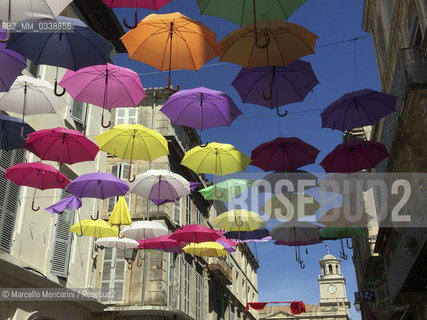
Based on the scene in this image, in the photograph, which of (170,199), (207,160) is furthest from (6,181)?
(207,160)

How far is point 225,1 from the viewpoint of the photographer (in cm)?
634

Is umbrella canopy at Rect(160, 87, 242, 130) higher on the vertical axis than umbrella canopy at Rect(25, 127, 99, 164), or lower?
higher

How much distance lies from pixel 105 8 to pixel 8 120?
8257 millimetres

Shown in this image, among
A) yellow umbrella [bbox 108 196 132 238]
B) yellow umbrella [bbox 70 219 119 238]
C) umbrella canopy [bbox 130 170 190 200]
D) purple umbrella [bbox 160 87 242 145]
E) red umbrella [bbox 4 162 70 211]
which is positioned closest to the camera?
purple umbrella [bbox 160 87 242 145]

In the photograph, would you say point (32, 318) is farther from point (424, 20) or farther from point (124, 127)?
point (424, 20)

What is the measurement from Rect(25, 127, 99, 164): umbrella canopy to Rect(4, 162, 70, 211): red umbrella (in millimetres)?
460

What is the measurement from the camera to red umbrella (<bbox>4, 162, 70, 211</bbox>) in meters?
9.19

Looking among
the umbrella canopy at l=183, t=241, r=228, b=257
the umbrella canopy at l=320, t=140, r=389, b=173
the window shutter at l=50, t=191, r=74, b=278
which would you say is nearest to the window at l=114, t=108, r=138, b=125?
the window shutter at l=50, t=191, r=74, b=278

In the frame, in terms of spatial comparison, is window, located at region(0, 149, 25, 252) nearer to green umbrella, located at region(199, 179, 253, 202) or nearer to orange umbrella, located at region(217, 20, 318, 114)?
green umbrella, located at region(199, 179, 253, 202)

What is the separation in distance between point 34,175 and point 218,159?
4070mm

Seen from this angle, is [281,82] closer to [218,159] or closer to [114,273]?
[218,159]

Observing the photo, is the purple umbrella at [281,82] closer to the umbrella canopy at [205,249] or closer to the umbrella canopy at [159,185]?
the umbrella canopy at [159,185]

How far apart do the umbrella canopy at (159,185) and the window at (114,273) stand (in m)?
7.79

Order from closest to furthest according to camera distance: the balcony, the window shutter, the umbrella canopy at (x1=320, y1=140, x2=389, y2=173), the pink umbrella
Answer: the pink umbrella, the umbrella canopy at (x1=320, y1=140, x2=389, y2=173), the window shutter, the balcony
